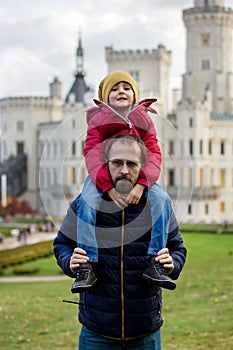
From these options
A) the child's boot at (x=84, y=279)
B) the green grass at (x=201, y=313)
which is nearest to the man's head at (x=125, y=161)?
the child's boot at (x=84, y=279)

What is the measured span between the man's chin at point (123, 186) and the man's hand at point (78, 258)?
45 centimetres

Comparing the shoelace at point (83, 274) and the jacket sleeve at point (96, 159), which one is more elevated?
the jacket sleeve at point (96, 159)

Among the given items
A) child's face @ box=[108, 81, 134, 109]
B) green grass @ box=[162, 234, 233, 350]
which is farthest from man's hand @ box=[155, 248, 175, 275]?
green grass @ box=[162, 234, 233, 350]

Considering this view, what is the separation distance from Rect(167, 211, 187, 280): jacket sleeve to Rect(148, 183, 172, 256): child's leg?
0.67 feet

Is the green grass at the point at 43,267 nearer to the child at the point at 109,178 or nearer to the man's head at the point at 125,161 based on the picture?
the child at the point at 109,178

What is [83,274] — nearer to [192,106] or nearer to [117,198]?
[117,198]

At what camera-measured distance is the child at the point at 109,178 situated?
478 centimetres

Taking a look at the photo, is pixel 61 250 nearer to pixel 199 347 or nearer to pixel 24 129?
pixel 199 347

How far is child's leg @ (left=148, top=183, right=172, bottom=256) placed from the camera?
4.79 meters

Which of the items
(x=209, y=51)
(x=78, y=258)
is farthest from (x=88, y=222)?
(x=209, y=51)

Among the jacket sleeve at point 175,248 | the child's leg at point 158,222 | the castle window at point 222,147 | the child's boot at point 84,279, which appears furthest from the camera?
the castle window at point 222,147

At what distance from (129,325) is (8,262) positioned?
2483 centimetres

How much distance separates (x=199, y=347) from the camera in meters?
9.29

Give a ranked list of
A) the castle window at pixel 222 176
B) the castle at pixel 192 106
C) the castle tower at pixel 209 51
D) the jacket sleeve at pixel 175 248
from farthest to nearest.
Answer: the castle tower at pixel 209 51 < the castle window at pixel 222 176 < the castle at pixel 192 106 < the jacket sleeve at pixel 175 248
